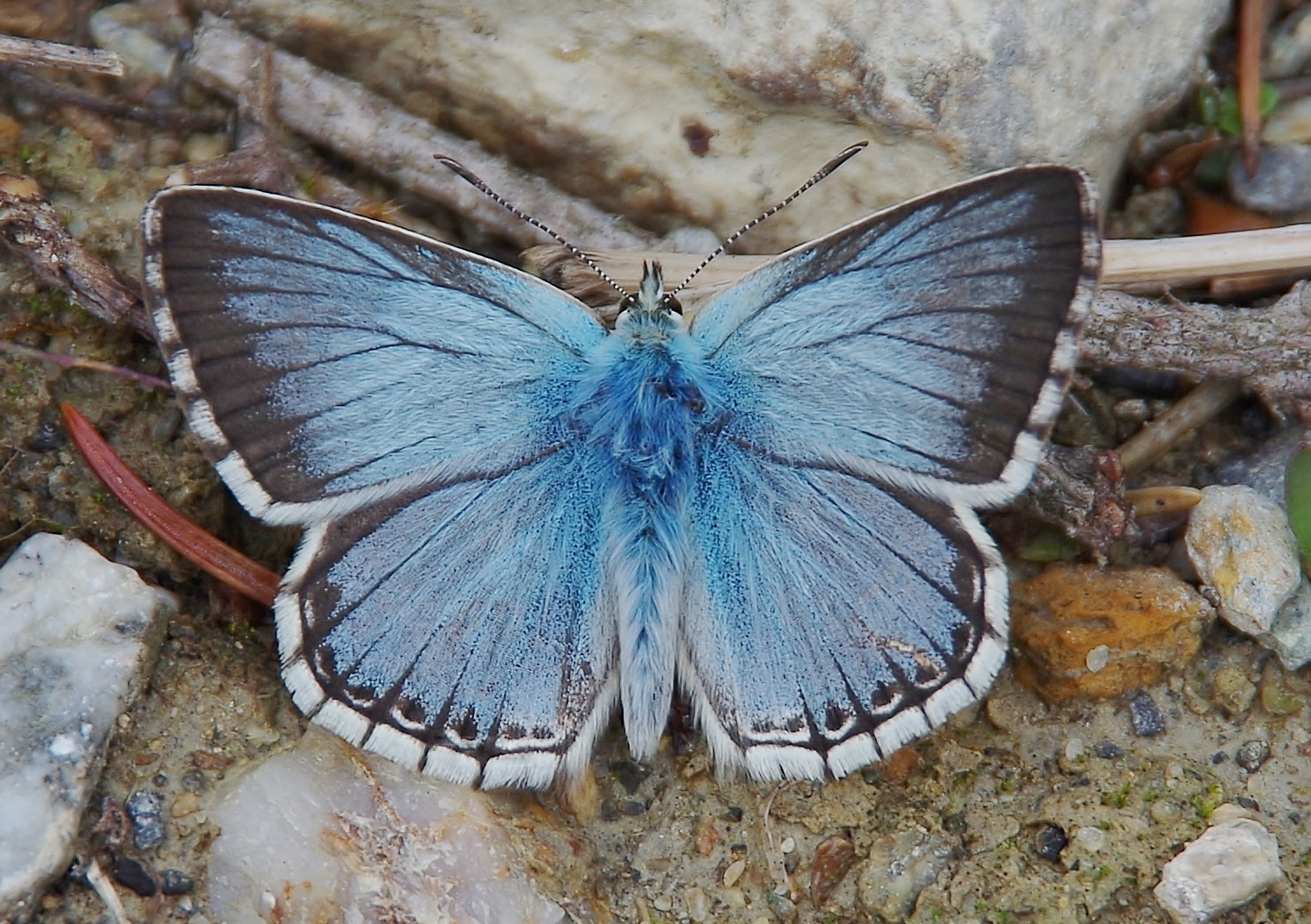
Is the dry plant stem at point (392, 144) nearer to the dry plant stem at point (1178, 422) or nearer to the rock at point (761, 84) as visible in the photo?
the rock at point (761, 84)

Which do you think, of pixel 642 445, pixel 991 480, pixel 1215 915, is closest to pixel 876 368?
pixel 991 480

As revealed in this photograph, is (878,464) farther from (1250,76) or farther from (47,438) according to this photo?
(47,438)

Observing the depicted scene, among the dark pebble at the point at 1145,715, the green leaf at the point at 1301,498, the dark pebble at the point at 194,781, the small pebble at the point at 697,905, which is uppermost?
the green leaf at the point at 1301,498

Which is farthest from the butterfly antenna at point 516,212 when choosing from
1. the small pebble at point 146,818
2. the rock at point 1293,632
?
the rock at point 1293,632

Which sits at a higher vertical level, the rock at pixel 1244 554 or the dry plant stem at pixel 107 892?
the rock at pixel 1244 554

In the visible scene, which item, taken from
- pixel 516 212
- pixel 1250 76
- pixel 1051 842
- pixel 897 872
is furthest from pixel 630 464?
pixel 1250 76

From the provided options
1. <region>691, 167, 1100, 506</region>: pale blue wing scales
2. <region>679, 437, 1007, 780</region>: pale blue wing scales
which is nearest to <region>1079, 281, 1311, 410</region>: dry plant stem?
<region>691, 167, 1100, 506</region>: pale blue wing scales
